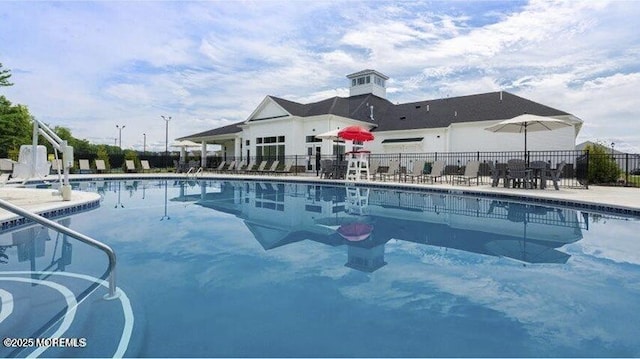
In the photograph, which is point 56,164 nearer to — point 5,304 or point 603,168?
point 5,304

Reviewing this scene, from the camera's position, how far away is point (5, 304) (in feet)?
9.81

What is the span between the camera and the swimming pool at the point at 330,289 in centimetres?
253

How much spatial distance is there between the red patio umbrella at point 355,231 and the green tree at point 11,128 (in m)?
36.6

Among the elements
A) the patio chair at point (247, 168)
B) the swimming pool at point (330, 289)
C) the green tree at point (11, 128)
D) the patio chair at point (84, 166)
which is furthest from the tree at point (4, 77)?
the swimming pool at point (330, 289)

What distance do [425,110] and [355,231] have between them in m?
21.3

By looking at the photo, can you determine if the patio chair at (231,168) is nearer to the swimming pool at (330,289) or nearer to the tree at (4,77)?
the swimming pool at (330,289)

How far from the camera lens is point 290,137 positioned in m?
25.0

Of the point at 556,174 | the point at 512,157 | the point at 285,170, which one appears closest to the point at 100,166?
the point at 285,170

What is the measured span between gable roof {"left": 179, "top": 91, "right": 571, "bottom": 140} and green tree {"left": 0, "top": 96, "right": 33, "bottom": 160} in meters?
26.6

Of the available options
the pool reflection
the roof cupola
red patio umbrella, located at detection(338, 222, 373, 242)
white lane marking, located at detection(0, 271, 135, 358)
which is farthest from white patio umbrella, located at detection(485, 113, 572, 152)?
the roof cupola

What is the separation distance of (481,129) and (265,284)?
2146 centimetres

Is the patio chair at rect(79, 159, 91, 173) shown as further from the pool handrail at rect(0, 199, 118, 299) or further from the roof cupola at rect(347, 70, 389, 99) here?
the pool handrail at rect(0, 199, 118, 299)

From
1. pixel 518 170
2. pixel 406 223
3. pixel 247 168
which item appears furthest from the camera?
pixel 247 168

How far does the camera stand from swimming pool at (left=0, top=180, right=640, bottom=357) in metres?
2.53
